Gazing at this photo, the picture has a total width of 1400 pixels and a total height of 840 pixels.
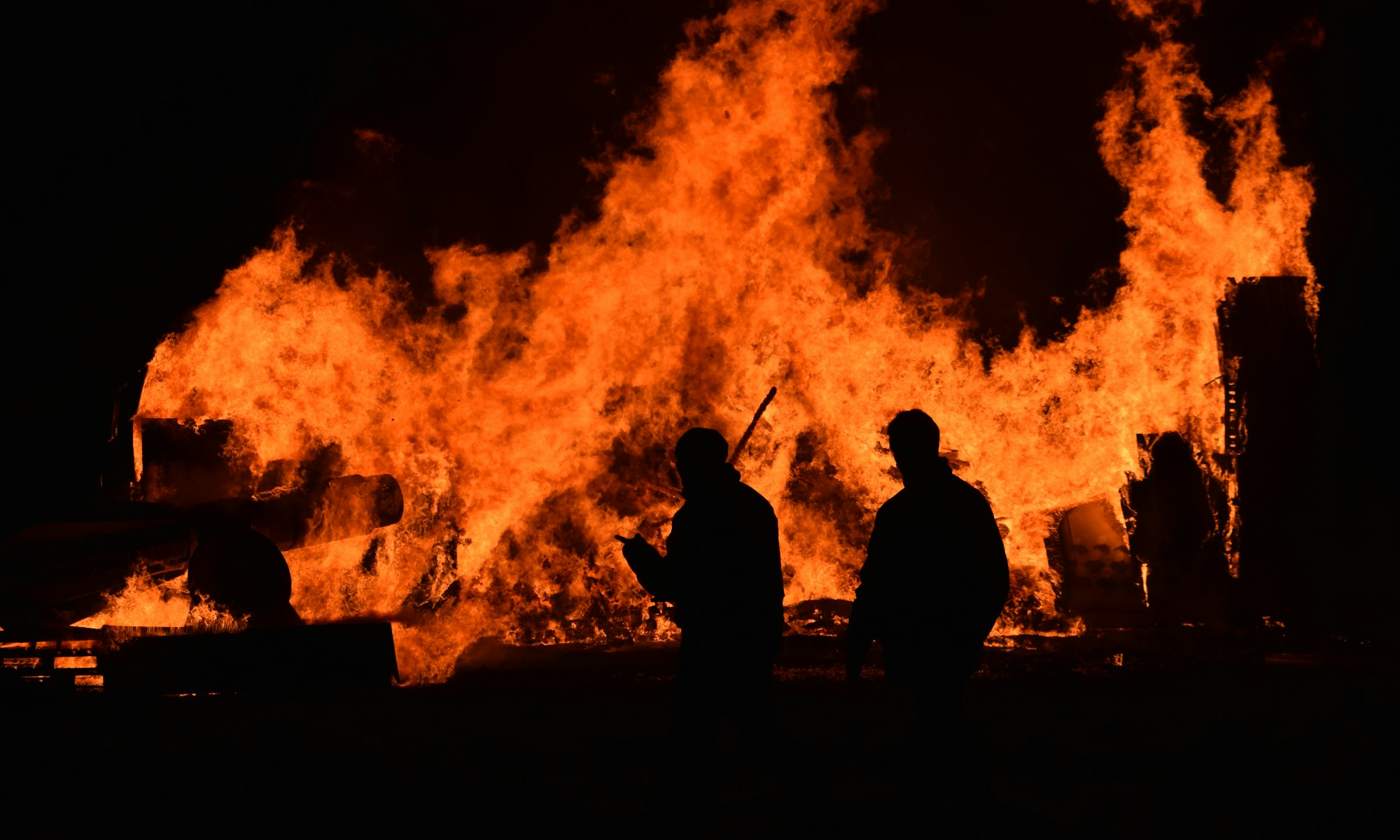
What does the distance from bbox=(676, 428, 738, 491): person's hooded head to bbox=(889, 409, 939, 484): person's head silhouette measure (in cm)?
70

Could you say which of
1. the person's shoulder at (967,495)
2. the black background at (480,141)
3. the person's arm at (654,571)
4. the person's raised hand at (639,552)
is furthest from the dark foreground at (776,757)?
the black background at (480,141)

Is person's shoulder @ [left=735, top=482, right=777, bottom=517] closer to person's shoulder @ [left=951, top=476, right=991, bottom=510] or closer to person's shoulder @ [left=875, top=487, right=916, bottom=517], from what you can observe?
person's shoulder @ [left=875, top=487, right=916, bottom=517]

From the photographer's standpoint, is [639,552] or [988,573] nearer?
[988,573]

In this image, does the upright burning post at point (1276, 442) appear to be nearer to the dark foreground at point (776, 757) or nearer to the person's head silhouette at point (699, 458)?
the dark foreground at point (776, 757)

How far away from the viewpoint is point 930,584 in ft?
11.2

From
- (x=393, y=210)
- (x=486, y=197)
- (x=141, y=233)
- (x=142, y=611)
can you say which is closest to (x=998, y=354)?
(x=486, y=197)

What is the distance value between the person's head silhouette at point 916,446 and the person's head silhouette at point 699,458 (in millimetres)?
720

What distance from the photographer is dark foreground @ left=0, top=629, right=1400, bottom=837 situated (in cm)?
376

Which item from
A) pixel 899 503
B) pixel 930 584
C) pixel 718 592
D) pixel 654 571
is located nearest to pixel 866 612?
pixel 930 584

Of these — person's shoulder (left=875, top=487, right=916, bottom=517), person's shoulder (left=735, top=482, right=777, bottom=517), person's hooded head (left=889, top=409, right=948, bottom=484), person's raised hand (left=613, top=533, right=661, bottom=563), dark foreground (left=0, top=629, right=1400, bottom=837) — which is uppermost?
person's hooded head (left=889, top=409, right=948, bottom=484)

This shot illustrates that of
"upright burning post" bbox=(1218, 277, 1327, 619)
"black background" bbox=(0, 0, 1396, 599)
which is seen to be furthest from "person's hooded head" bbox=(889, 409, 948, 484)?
"black background" bbox=(0, 0, 1396, 599)

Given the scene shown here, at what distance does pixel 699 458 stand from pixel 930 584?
1.06 m

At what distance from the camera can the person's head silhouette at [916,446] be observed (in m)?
3.61

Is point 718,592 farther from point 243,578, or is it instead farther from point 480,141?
point 480,141
